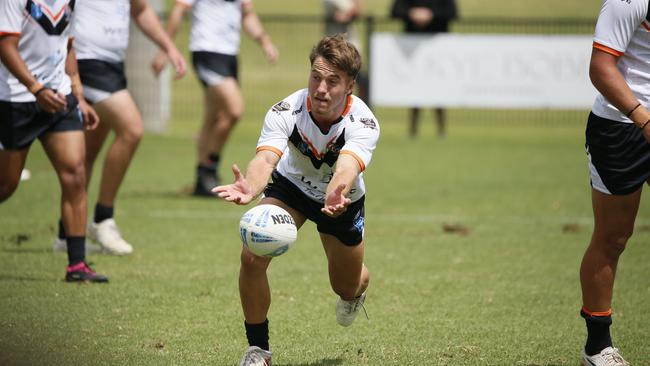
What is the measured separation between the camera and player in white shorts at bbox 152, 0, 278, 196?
1147 centimetres

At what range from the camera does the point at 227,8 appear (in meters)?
11.5

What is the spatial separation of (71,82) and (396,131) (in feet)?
42.7

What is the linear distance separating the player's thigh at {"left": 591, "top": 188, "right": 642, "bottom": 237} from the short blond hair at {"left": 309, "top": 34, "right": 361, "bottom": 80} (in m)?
1.40

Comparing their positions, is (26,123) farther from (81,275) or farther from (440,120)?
(440,120)

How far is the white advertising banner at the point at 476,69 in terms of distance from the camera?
17641 millimetres

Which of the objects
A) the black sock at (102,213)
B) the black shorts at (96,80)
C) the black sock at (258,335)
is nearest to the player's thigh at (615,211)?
the black sock at (258,335)

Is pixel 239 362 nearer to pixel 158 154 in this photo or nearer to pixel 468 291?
pixel 468 291

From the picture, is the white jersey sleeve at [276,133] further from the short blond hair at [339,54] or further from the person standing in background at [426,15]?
the person standing in background at [426,15]

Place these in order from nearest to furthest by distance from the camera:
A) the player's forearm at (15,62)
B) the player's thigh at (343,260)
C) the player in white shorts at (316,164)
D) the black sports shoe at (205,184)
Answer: the player in white shorts at (316,164) < the player's thigh at (343,260) < the player's forearm at (15,62) < the black sports shoe at (205,184)

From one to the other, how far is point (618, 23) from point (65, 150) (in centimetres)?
375

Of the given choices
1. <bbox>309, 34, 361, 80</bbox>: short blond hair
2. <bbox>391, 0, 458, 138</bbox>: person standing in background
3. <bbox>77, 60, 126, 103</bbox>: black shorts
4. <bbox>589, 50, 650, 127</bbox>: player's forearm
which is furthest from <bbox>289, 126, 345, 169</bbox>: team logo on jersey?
<bbox>391, 0, 458, 138</bbox>: person standing in background

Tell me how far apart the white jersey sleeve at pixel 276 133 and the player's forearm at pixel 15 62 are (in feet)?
7.23

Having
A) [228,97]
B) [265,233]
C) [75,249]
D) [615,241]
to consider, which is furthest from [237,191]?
[228,97]

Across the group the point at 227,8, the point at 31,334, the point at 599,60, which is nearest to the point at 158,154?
the point at 227,8
